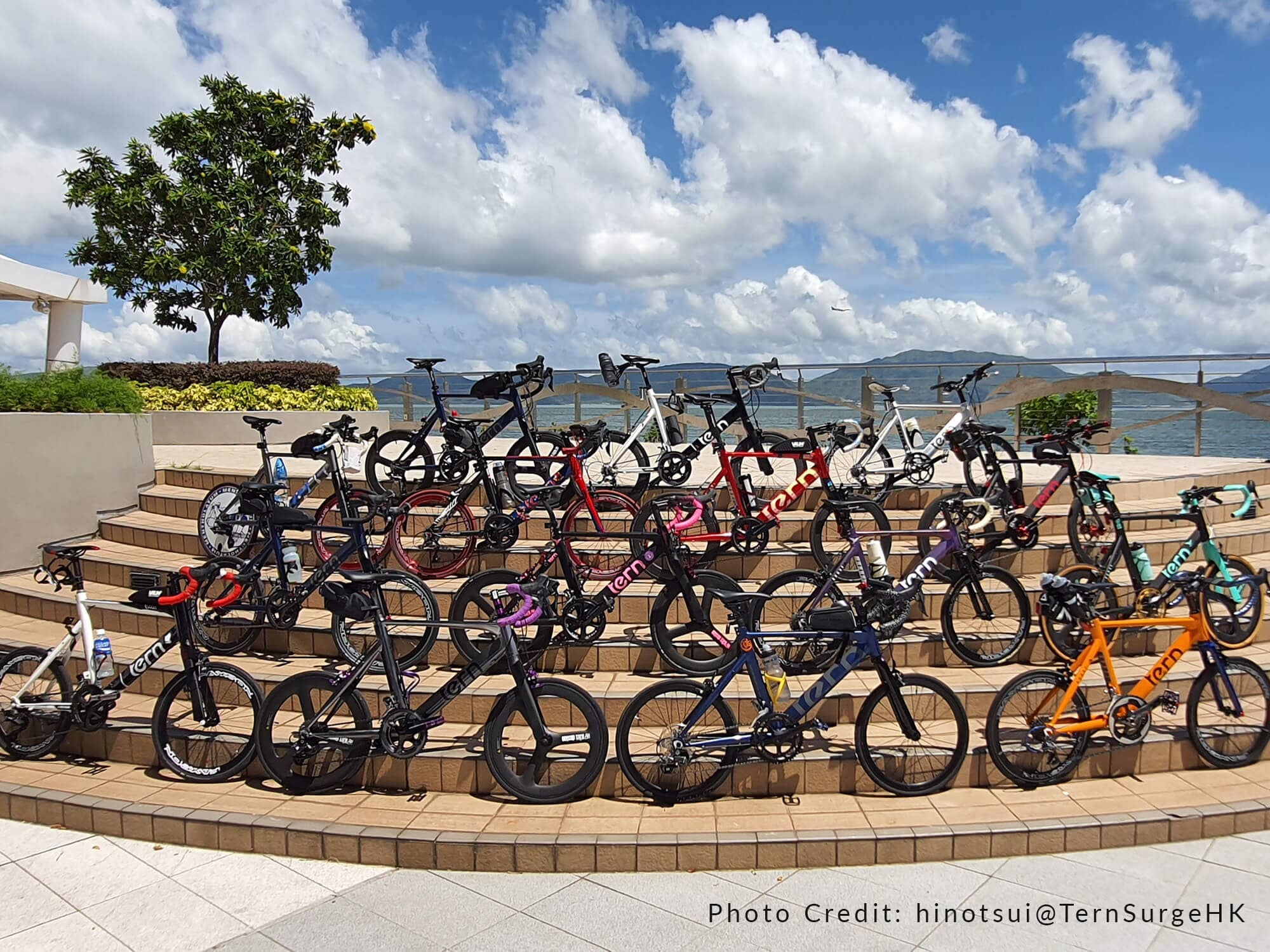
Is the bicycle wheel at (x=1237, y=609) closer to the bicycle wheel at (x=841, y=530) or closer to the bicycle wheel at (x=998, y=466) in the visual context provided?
the bicycle wheel at (x=998, y=466)

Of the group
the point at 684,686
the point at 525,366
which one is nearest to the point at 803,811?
the point at 684,686

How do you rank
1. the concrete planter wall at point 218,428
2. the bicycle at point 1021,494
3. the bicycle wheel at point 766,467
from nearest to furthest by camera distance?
1. the bicycle at point 1021,494
2. the bicycle wheel at point 766,467
3. the concrete planter wall at point 218,428

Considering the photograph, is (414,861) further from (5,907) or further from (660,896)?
(5,907)

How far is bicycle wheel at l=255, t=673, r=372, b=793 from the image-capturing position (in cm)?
470

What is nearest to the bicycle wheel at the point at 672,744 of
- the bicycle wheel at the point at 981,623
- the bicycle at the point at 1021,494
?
the bicycle wheel at the point at 981,623

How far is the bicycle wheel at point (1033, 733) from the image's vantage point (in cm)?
466

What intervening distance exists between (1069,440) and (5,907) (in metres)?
6.82

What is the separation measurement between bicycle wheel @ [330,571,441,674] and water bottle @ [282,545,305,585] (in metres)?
0.40

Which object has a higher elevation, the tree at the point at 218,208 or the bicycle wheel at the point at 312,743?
the tree at the point at 218,208

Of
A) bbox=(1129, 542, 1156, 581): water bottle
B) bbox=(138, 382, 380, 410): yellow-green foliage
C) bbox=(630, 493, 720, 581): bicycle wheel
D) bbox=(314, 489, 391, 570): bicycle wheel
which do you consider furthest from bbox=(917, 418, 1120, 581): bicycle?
bbox=(138, 382, 380, 410): yellow-green foliage

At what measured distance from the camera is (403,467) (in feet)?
24.3

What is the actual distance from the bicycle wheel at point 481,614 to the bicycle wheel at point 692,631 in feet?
2.25

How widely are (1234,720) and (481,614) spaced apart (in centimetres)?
431

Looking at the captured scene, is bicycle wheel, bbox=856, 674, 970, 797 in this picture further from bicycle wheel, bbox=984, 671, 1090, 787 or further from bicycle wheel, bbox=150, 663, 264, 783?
bicycle wheel, bbox=150, 663, 264, 783
